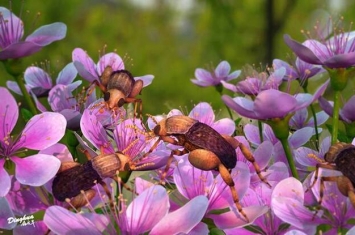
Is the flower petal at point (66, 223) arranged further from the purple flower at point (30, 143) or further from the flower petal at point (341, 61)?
the flower petal at point (341, 61)

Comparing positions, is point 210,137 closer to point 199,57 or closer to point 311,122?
point 311,122

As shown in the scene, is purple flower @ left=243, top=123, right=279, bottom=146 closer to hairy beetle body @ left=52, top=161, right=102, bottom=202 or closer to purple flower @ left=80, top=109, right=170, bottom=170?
purple flower @ left=80, top=109, right=170, bottom=170

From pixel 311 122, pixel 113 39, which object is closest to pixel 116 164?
pixel 311 122

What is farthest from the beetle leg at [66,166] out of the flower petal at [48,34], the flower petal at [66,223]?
the flower petal at [48,34]

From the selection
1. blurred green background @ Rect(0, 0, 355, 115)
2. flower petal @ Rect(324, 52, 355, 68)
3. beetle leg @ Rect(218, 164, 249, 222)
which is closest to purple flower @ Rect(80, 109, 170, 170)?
beetle leg @ Rect(218, 164, 249, 222)

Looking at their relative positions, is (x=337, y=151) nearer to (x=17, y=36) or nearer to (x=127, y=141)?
(x=127, y=141)

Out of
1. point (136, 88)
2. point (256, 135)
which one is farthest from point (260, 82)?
point (136, 88)
